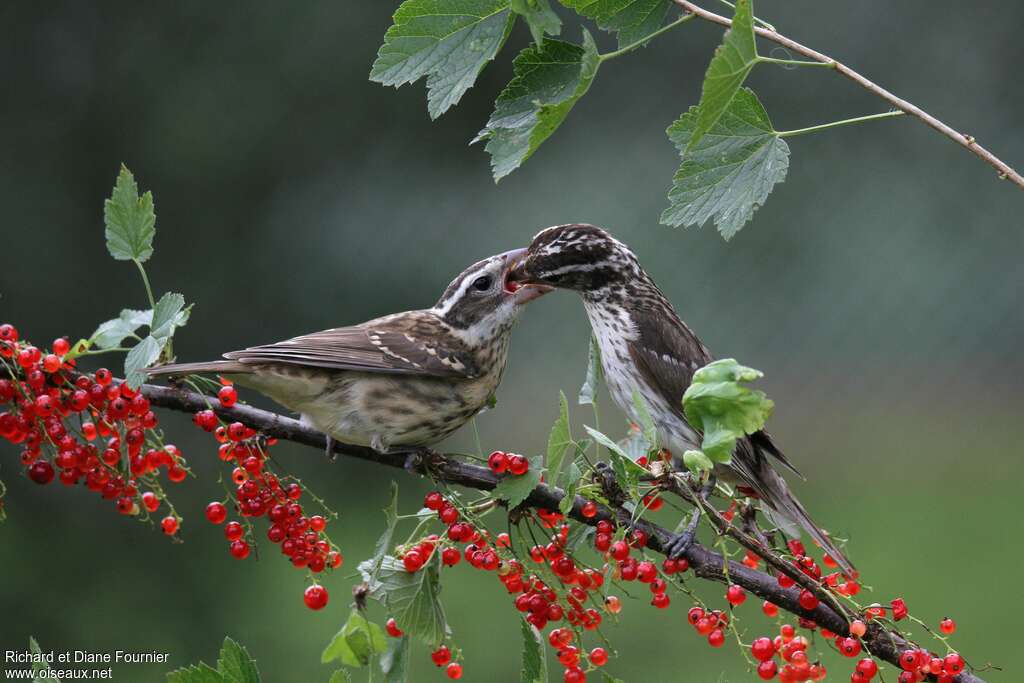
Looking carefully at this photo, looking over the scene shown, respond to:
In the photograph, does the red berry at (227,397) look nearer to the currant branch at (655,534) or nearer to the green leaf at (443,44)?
the currant branch at (655,534)

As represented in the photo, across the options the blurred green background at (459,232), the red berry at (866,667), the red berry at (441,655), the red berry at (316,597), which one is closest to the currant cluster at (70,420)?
the red berry at (316,597)

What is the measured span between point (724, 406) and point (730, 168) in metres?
0.44

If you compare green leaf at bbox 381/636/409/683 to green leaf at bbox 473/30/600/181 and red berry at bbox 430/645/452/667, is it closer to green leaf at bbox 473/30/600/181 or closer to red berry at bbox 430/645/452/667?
red berry at bbox 430/645/452/667

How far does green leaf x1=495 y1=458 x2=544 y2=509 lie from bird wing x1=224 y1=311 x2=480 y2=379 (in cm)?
97

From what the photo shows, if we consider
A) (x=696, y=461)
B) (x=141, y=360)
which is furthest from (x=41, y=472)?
(x=696, y=461)

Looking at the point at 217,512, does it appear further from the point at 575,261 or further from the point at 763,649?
the point at 575,261

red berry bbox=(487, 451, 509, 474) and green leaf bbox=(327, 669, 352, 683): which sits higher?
red berry bbox=(487, 451, 509, 474)

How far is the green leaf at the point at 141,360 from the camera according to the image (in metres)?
2.05

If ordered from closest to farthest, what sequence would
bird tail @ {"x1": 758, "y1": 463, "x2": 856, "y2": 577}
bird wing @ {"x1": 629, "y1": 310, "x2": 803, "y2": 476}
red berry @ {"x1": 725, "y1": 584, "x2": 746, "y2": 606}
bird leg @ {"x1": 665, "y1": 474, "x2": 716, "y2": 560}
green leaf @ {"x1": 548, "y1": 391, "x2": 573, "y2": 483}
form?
green leaf @ {"x1": 548, "y1": 391, "x2": 573, "y2": 483}
bird leg @ {"x1": 665, "y1": 474, "x2": 716, "y2": 560}
red berry @ {"x1": 725, "y1": 584, "x2": 746, "y2": 606}
bird tail @ {"x1": 758, "y1": 463, "x2": 856, "y2": 577}
bird wing @ {"x1": 629, "y1": 310, "x2": 803, "y2": 476}

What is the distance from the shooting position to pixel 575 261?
12.4 feet

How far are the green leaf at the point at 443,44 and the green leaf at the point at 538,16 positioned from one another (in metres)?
0.04

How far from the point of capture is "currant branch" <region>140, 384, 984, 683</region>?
2.05 metres

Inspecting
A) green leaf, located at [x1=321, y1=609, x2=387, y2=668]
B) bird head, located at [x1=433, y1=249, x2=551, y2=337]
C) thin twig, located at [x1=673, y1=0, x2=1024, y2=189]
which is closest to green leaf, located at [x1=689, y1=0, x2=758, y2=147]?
thin twig, located at [x1=673, y1=0, x2=1024, y2=189]

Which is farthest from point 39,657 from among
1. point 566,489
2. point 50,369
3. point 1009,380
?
point 1009,380
